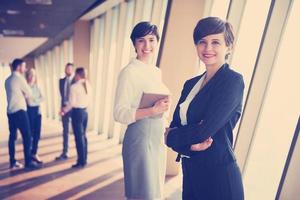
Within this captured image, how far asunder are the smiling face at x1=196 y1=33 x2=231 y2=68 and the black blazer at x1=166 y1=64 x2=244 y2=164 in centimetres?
6

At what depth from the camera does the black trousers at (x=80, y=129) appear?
4711 millimetres

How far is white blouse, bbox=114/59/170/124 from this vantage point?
185 centimetres

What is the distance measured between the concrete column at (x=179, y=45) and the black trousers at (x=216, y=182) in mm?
2955

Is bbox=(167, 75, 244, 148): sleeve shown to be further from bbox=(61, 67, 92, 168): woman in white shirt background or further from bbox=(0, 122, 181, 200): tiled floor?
bbox=(61, 67, 92, 168): woman in white shirt background

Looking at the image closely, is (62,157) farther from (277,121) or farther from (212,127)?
(212,127)

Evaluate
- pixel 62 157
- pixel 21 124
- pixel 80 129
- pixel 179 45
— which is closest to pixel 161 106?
pixel 179 45

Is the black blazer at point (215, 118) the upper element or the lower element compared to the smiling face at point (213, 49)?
lower

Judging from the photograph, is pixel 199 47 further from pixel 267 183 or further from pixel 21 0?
pixel 21 0

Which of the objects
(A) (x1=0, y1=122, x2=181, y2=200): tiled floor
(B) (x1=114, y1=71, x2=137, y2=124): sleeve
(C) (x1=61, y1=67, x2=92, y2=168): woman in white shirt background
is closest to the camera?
(B) (x1=114, y1=71, x2=137, y2=124): sleeve

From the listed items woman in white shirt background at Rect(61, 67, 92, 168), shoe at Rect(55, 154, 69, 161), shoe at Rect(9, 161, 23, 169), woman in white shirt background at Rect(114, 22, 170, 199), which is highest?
woman in white shirt background at Rect(114, 22, 170, 199)

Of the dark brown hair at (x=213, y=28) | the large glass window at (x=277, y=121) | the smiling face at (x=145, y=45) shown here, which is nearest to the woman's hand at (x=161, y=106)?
the smiling face at (x=145, y=45)

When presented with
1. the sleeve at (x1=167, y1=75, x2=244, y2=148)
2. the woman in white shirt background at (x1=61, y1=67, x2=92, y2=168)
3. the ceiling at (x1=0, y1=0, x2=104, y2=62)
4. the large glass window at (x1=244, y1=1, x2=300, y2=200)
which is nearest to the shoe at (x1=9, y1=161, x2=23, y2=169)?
the woman in white shirt background at (x1=61, y1=67, x2=92, y2=168)

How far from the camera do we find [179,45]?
416 centimetres

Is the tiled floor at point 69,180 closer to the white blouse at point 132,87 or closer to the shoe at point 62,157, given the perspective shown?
the shoe at point 62,157
